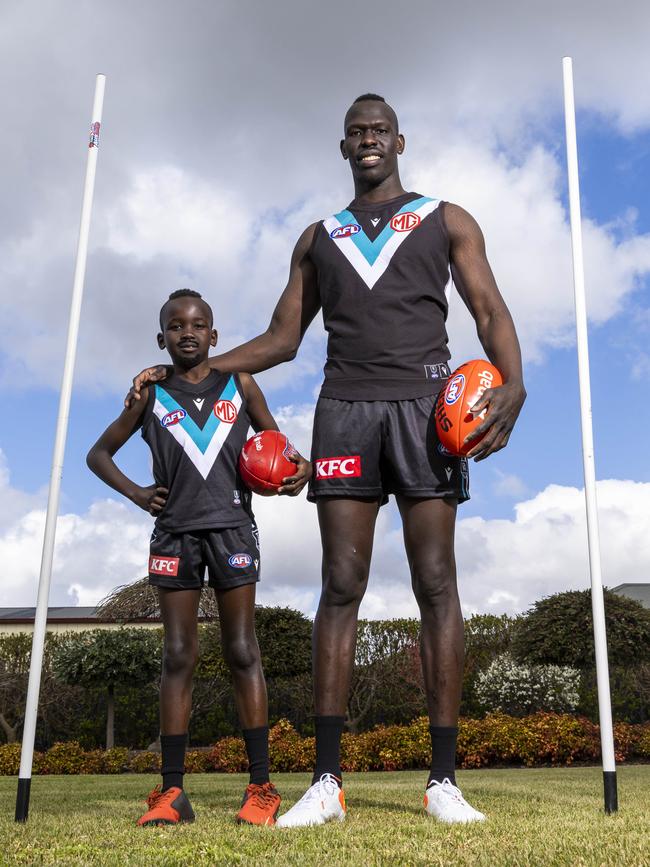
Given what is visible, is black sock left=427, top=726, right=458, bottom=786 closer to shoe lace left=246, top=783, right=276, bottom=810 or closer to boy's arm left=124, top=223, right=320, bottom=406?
shoe lace left=246, top=783, right=276, bottom=810

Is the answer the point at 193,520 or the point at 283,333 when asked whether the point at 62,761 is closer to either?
the point at 193,520

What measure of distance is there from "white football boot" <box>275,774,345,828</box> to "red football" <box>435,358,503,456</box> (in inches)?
54.4

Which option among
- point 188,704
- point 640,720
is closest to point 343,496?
point 188,704

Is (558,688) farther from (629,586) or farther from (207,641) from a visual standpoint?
(629,586)

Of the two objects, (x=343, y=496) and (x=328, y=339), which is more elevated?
Result: (x=328, y=339)

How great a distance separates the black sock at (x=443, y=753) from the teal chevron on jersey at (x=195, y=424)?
165 cm

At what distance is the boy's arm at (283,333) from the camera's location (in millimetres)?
4164

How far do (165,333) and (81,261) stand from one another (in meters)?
0.53

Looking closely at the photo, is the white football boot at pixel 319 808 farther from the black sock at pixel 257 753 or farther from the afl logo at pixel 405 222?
the afl logo at pixel 405 222

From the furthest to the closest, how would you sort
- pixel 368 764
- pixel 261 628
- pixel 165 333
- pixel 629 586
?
pixel 629 586
pixel 261 628
pixel 368 764
pixel 165 333

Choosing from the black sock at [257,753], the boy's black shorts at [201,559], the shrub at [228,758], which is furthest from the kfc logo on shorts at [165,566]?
the shrub at [228,758]

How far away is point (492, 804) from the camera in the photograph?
151 inches

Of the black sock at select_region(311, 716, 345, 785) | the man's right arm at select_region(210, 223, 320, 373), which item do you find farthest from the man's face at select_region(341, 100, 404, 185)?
the black sock at select_region(311, 716, 345, 785)

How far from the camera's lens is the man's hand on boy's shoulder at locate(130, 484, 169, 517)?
3.93 m
